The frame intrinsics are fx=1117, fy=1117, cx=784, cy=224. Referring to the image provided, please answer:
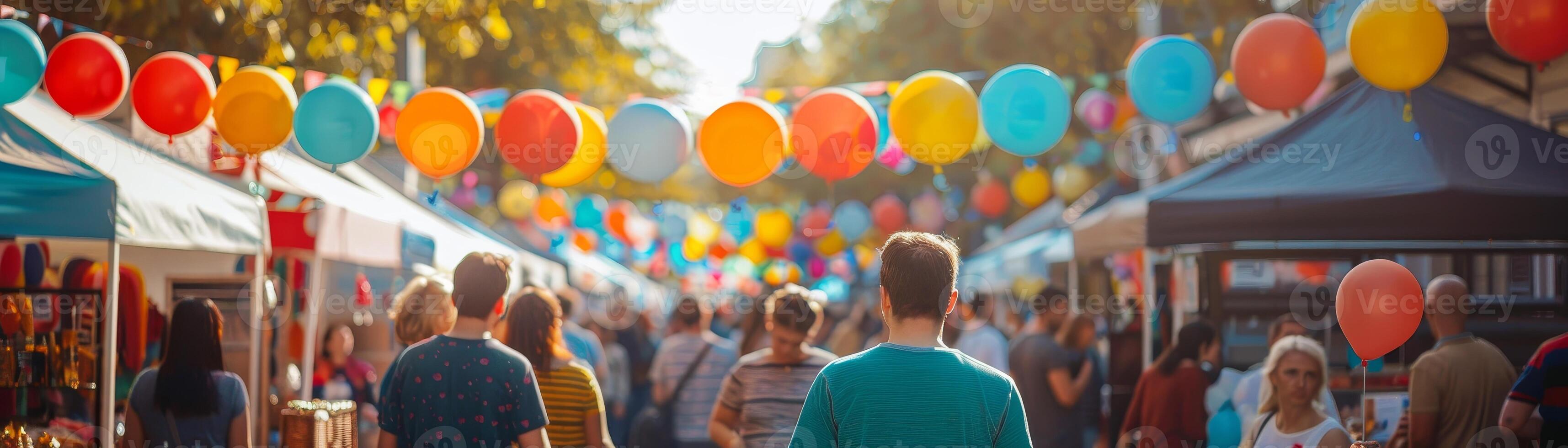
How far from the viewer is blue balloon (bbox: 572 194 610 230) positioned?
48.5 feet

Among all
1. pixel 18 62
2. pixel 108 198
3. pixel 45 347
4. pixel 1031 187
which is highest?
pixel 18 62

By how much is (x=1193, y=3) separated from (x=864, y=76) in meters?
5.13

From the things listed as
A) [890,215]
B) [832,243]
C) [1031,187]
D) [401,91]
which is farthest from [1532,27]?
Answer: [832,243]

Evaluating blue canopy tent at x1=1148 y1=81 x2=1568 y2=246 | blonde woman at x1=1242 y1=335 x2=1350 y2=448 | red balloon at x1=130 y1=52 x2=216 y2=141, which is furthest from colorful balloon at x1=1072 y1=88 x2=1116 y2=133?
red balloon at x1=130 y1=52 x2=216 y2=141

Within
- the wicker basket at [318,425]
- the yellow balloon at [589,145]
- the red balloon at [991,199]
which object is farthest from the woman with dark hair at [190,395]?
the red balloon at [991,199]

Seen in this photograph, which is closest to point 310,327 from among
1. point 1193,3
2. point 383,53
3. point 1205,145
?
point 383,53

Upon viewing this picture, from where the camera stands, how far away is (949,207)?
18.5 metres

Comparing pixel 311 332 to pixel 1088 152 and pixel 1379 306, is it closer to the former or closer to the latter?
pixel 1379 306

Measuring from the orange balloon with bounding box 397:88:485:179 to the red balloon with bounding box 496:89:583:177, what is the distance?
0.18m

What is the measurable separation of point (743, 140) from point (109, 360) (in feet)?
10.0

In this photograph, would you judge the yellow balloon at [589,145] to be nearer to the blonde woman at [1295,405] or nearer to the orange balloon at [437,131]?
the orange balloon at [437,131]

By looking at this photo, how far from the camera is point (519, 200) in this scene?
1513 cm

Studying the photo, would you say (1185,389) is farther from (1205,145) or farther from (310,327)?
(1205,145)

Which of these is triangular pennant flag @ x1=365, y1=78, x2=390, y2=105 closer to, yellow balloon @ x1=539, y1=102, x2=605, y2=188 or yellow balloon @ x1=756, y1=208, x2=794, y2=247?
yellow balloon @ x1=539, y1=102, x2=605, y2=188
